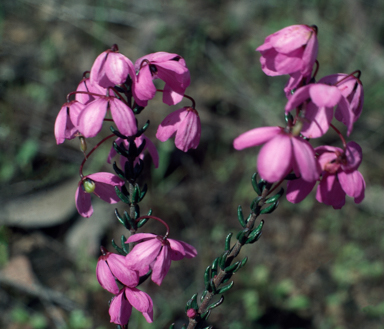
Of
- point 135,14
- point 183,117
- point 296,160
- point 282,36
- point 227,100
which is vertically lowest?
point 227,100

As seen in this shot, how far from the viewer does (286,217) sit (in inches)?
147

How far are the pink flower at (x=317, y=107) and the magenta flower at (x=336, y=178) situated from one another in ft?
→ 0.26

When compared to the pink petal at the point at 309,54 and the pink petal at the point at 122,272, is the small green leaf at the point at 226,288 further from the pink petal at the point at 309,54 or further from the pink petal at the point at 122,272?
the pink petal at the point at 309,54

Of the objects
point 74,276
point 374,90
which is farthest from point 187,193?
point 374,90

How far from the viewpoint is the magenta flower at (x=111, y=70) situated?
3.52ft

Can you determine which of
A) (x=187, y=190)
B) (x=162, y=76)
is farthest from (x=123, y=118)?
(x=187, y=190)

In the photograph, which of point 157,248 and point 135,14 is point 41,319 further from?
point 135,14

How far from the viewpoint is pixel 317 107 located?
102cm

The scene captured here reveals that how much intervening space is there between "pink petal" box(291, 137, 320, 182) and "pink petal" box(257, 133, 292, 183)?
0.06ft

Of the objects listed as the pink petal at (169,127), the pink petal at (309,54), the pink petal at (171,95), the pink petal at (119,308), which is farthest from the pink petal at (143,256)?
the pink petal at (309,54)

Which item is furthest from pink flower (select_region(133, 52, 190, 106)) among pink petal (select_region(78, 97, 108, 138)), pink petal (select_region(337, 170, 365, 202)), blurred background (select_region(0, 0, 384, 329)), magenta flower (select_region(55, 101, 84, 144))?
blurred background (select_region(0, 0, 384, 329))

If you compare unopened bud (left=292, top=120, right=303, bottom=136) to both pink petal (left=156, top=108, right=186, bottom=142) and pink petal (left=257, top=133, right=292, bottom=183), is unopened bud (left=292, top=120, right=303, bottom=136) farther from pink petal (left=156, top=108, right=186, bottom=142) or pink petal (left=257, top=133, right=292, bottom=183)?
pink petal (left=156, top=108, right=186, bottom=142)

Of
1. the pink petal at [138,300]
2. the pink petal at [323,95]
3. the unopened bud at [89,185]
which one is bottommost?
the pink petal at [138,300]

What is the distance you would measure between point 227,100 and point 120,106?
12.1 ft
